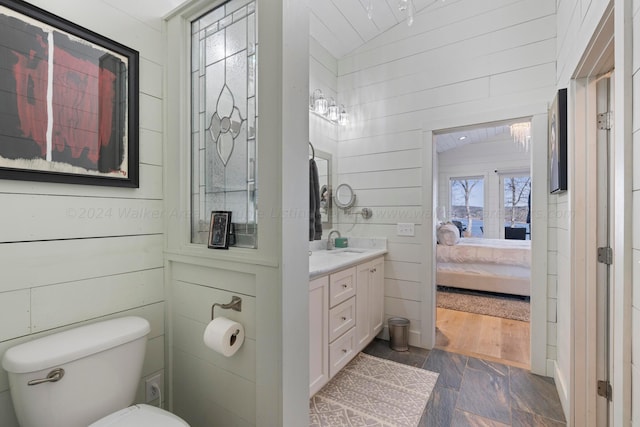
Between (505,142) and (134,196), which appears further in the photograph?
(505,142)

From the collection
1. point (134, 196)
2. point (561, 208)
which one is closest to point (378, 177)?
point (561, 208)

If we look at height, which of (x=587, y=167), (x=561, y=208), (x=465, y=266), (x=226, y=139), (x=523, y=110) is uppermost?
(x=523, y=110)

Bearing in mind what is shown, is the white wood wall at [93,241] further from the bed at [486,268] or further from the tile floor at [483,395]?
the bed at [486,268]

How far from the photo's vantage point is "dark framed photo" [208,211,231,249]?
A: 1334 millimetres

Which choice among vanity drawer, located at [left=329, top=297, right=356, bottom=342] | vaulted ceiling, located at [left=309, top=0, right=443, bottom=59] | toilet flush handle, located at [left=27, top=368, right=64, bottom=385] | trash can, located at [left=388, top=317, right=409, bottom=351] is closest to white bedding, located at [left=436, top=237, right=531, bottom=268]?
trash can, located at [left=388, top=317, right=409, bottom=351]

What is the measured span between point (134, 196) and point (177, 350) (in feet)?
2.60

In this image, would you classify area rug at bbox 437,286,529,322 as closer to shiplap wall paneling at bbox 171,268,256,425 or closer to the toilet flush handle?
shiplap wall paneling at bbox 171,268,256,425

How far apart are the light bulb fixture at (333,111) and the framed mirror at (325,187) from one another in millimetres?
365

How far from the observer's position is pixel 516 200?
6.50 meters

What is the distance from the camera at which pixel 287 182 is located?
115 cm

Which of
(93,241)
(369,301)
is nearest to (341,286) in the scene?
(369,301)

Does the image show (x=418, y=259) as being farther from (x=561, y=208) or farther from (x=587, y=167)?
(x=587, y=167)

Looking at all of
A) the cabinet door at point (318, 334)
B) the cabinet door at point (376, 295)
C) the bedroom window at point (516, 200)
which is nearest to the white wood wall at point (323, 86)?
the cabinet door at point (376, 295)

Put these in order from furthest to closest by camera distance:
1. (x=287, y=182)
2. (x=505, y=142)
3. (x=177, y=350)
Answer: (x=505, y=142) → (x=177, y=350) → (x=287, y=182)
